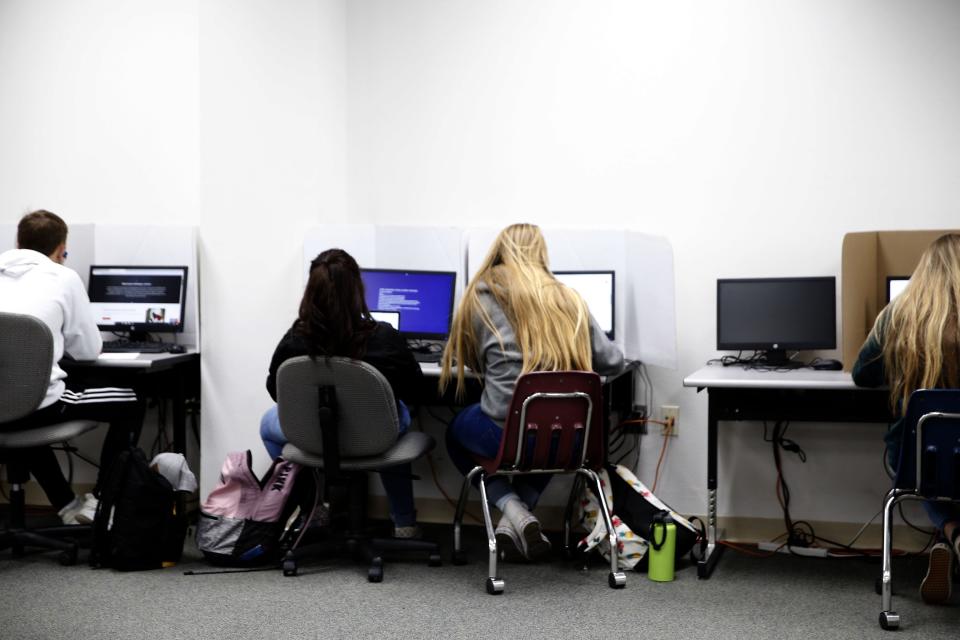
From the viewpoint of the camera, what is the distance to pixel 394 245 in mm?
3998

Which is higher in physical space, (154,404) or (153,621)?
(154,404)

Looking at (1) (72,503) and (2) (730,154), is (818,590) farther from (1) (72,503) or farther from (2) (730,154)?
(1) (72,503)

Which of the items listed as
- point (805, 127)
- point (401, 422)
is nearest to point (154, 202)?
point (401, 422)

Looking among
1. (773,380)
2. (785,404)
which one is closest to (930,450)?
(773,380)

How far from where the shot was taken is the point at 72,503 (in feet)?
11.9

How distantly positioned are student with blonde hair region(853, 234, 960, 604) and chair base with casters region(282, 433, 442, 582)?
4.63 feet

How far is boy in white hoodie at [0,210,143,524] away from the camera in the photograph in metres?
3.17

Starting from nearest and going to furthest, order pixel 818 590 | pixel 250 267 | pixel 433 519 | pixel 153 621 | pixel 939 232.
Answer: pixel 153 621 < pixel 818 590 < pixel 939 232 < pixel 250 267 < pixel 433 519

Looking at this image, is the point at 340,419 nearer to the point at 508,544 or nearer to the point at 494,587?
the point at 494,587

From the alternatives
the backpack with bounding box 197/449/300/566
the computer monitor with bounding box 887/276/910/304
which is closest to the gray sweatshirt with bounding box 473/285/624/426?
the backpack with bounding box 197/449/300/566

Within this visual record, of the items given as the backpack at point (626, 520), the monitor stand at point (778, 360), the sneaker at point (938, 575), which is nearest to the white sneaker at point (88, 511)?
the backpack at point (626, 520)

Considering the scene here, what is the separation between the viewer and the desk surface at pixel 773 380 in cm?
303

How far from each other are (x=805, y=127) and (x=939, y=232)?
63cm

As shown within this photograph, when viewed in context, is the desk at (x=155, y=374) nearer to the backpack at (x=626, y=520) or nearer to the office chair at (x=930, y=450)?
the backpack at (x=626, y=520)
